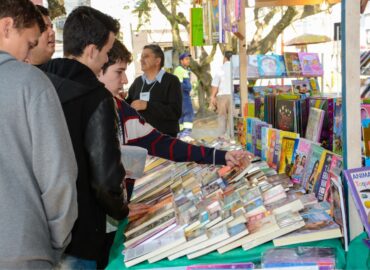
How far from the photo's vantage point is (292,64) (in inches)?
227

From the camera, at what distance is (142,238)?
5.68 ft

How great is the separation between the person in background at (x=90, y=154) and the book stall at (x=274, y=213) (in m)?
0.13

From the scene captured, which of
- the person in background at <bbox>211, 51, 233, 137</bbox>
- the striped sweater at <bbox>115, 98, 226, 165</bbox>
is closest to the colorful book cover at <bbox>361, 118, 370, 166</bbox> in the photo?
the striped sweater at <bbox>115, 98, 226, 165</bbox>

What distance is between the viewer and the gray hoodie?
53.4 inches

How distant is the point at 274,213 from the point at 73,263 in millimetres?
715

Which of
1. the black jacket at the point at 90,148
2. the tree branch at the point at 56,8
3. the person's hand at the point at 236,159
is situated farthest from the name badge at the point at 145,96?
the black jacket at the point at 90,148

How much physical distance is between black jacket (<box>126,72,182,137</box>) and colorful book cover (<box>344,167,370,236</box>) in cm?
302

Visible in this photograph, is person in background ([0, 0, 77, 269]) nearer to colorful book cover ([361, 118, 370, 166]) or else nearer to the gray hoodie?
the gray hoodie

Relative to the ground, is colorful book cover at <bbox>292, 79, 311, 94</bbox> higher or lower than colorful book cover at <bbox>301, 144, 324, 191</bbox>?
higher

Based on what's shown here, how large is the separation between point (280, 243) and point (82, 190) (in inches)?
27.3

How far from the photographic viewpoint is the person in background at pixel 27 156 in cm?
136

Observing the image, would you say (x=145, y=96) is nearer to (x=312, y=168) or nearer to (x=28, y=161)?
(x=312, y=168)

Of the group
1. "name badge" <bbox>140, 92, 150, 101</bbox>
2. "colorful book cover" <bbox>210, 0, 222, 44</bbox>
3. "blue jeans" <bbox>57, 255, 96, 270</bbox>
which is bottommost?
"blue jeans" <bbox>57, 255, 96, 270</bbox>

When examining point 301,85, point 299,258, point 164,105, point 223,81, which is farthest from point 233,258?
point 223,81
